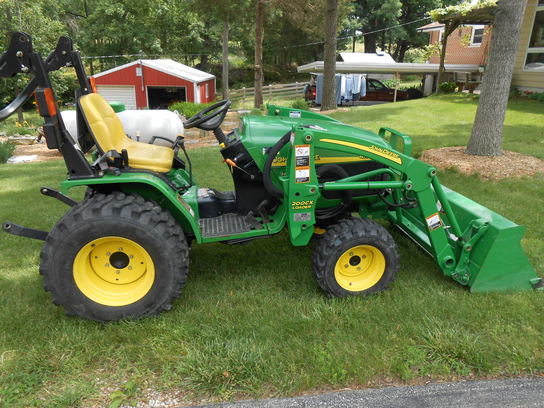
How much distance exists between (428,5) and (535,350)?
→ 38.2m

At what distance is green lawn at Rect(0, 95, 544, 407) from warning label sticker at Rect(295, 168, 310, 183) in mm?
873

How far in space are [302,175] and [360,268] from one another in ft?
2.84

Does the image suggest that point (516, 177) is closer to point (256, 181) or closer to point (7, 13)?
point (256, 181)

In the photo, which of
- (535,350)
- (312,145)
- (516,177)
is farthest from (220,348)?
(516,177)

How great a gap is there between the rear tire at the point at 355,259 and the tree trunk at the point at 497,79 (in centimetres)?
398

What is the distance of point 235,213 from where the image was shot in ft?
11.2

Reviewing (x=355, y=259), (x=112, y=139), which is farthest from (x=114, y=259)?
(x=355, y=259)

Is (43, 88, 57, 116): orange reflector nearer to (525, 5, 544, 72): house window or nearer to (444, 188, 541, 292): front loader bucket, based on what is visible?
(444, 188, 541, 292): front loader bucket

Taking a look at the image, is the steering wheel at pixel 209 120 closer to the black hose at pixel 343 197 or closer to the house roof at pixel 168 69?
the black hose at pixel 343 197

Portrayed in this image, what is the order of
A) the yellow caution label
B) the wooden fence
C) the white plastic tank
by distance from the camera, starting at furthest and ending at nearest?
the wooden fence → the white plastic tank → the yellow caution label

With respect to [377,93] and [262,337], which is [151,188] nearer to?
[262,337]

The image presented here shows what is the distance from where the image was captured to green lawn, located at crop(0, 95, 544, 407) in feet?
7.66

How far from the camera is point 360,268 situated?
125 inches

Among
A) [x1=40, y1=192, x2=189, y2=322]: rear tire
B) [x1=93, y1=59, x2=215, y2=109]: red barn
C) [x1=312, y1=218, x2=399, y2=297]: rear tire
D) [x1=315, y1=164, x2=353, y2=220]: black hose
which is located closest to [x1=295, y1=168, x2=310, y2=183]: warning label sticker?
[x1=315, y1=164, x2=353, y2=220]: black hose
